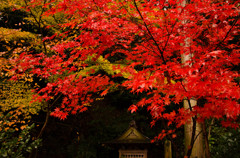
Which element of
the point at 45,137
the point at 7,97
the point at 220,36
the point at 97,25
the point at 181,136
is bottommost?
the point at 45,137

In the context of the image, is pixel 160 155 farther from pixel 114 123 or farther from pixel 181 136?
pixel 114 123

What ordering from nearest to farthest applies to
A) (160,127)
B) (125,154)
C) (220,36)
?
1. (220,36)
2. (125,154)
3. (160,127)

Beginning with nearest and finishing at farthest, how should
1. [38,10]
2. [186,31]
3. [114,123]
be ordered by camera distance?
[186,31]
[38,10]
[114,123]

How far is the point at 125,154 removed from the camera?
18.0 feet

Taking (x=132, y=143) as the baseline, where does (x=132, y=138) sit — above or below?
above

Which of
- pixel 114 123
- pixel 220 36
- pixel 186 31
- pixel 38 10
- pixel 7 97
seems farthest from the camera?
pixel 114 123

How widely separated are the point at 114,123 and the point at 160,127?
9.86 feet

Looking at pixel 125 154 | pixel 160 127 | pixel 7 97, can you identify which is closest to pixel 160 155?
pixel 160 127

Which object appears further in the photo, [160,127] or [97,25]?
[160,127]

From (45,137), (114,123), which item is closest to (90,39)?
(114,123)

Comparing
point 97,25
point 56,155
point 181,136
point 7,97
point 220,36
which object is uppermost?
point 97,25

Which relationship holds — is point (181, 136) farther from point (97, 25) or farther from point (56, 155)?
point (97, 25)

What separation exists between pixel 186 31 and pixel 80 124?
810 centimetres

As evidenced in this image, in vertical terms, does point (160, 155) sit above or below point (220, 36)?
below
